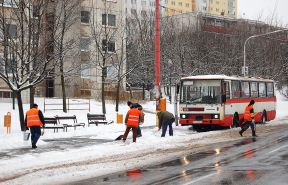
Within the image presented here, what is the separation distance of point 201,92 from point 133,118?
25.3 feet

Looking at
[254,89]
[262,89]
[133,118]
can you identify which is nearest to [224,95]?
[254,89]

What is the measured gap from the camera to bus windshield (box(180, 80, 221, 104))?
2749 centimetres

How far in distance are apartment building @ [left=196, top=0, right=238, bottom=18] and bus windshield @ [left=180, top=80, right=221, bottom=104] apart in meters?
112

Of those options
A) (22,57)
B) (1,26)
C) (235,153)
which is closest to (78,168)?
(235,153)

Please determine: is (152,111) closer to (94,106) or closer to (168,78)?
(94,106)

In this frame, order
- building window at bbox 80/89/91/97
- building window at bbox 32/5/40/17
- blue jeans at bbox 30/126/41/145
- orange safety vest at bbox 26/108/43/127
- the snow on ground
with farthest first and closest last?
building window at bbox 80/89/91/97 → building window at bbox 32/5/40/17 → blue jeans at bbox 30/126/41/145 → orange safety vest at bbox 26/108/43/127 → the snow on ground

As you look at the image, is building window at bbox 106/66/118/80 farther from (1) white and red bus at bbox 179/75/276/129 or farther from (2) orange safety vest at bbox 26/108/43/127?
(2) orange safety vest at bbox 26/108/43/127

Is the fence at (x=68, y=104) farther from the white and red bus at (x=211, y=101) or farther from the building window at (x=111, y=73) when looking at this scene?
the white and red bus at (x=211, y=101)

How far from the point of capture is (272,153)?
1686 cm

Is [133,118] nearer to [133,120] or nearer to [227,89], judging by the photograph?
[133,120]

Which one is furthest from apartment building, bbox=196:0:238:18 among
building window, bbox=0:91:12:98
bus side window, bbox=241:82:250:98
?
bus side window, bbox=241:82:250:98

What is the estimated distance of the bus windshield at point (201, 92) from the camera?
27.5 meters

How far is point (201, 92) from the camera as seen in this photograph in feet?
91.3

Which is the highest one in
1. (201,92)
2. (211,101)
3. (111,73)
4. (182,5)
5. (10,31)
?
(182,5)
